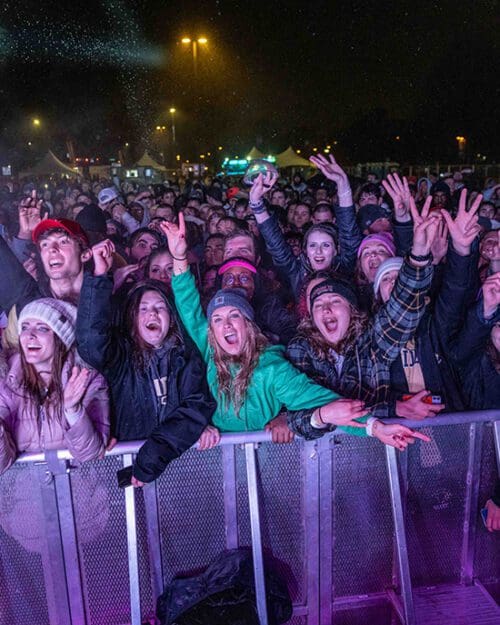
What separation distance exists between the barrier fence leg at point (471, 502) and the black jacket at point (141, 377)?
1.52 metres

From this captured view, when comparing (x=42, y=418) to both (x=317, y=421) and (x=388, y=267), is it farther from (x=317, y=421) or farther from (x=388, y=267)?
(x=388, y=267)

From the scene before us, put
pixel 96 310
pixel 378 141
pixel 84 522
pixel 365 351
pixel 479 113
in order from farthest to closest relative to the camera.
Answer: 1. pixel 378 141
2. pixel 479 113
3. pixel 365 351
4. pixel 96 310
5. pixel 84 522

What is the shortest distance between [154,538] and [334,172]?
13.0ft

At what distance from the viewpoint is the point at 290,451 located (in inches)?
118

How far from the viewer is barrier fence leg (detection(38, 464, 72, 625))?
9.26 ft

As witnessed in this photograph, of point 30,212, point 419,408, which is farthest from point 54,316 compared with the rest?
point 30,212

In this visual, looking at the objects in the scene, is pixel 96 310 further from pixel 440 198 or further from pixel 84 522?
pixel 440 198

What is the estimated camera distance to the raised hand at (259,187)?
564 cm

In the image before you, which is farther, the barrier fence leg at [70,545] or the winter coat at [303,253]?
the winter coat at [303,253]

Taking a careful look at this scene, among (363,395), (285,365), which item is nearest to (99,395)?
(285,365)

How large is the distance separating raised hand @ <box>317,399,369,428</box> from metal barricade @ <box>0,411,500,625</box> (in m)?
0.24

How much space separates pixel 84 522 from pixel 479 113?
44874mm

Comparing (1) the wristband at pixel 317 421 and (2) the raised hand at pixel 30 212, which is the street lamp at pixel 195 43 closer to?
(2) the raised hand at pixel 30 212

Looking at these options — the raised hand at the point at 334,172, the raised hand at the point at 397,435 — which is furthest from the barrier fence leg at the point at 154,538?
the raised hand at the point at 334,172
